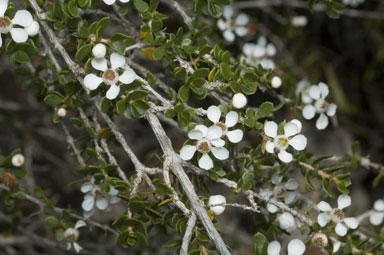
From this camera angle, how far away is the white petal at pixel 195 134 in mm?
1237

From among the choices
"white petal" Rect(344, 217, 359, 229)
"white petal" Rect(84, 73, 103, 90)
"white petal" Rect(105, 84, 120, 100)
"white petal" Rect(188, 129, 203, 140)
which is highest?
"white petal" Rect(84, 73, 103, 90)

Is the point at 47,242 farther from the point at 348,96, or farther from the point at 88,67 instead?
the point at 348,96

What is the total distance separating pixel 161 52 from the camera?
1362 mm

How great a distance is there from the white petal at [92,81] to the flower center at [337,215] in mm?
814

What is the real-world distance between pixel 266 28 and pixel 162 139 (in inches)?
55.7

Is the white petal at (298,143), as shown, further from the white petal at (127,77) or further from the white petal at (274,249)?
the white petal at (127,77)

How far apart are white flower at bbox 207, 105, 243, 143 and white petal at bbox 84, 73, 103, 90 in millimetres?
302

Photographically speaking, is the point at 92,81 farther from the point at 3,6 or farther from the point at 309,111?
the point at 309,111

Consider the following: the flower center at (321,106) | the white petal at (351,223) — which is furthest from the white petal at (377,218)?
the flower center at (321,106)

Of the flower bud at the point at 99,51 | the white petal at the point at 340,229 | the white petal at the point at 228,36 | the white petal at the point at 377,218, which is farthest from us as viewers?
the white petal at the point at 228,36

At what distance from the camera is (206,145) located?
1.25 metres

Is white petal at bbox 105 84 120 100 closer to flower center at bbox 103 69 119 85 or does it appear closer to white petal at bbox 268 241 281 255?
flower center at bbox 103 69 119 85

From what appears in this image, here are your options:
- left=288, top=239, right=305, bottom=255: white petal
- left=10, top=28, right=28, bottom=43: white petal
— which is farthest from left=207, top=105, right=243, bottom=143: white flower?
left=10, top=28, right=28, bottom=43: white petal

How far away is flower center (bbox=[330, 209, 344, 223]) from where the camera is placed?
4.81 feet
